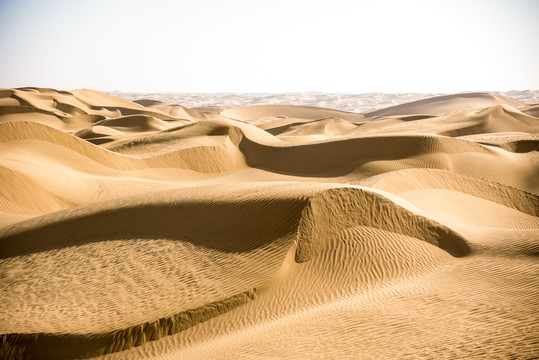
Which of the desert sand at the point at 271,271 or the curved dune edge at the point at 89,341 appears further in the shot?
the curved dune edge at the point at 89,341

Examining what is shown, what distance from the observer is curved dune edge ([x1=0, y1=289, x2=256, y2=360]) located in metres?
7.23

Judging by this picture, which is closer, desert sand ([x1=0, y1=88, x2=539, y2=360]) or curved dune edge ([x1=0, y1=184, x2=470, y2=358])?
desert sand ([x1=0, y1=88, x2=539, y2=360])

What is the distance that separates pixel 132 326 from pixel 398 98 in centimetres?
12914

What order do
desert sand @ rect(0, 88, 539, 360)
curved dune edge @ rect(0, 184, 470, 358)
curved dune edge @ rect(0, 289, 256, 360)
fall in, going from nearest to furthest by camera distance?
desert sand @ rect(0, 88, 539, 360) < curved dune edge @ rect(0, 289, 256, 360) < curved dune edge @ rect(0, 184, 470, 358)

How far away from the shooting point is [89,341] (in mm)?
7316

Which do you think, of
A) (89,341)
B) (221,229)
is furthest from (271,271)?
(89,341)

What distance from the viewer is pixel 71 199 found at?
671 inches

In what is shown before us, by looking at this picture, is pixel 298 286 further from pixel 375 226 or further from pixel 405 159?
pixel 405 159

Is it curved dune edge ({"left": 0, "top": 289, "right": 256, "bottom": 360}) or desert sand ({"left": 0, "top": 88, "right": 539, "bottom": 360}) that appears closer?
desert sand ({"left": 0, "top": 88, "right": 539, "bottom": 360})

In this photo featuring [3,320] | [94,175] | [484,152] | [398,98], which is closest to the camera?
[3,320]

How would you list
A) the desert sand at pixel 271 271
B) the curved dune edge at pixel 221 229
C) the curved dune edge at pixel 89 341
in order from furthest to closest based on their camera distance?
the curved dune edge at pixel 221 229 < the curved dune edge at pixel 89 341 < the desert sand at pixel 271 271

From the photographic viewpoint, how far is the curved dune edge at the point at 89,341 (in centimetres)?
723

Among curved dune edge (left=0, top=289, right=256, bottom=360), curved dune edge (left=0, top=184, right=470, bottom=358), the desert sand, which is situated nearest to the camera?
the desert sand

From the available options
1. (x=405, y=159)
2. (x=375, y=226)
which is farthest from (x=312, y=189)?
(x=405, y=159)
